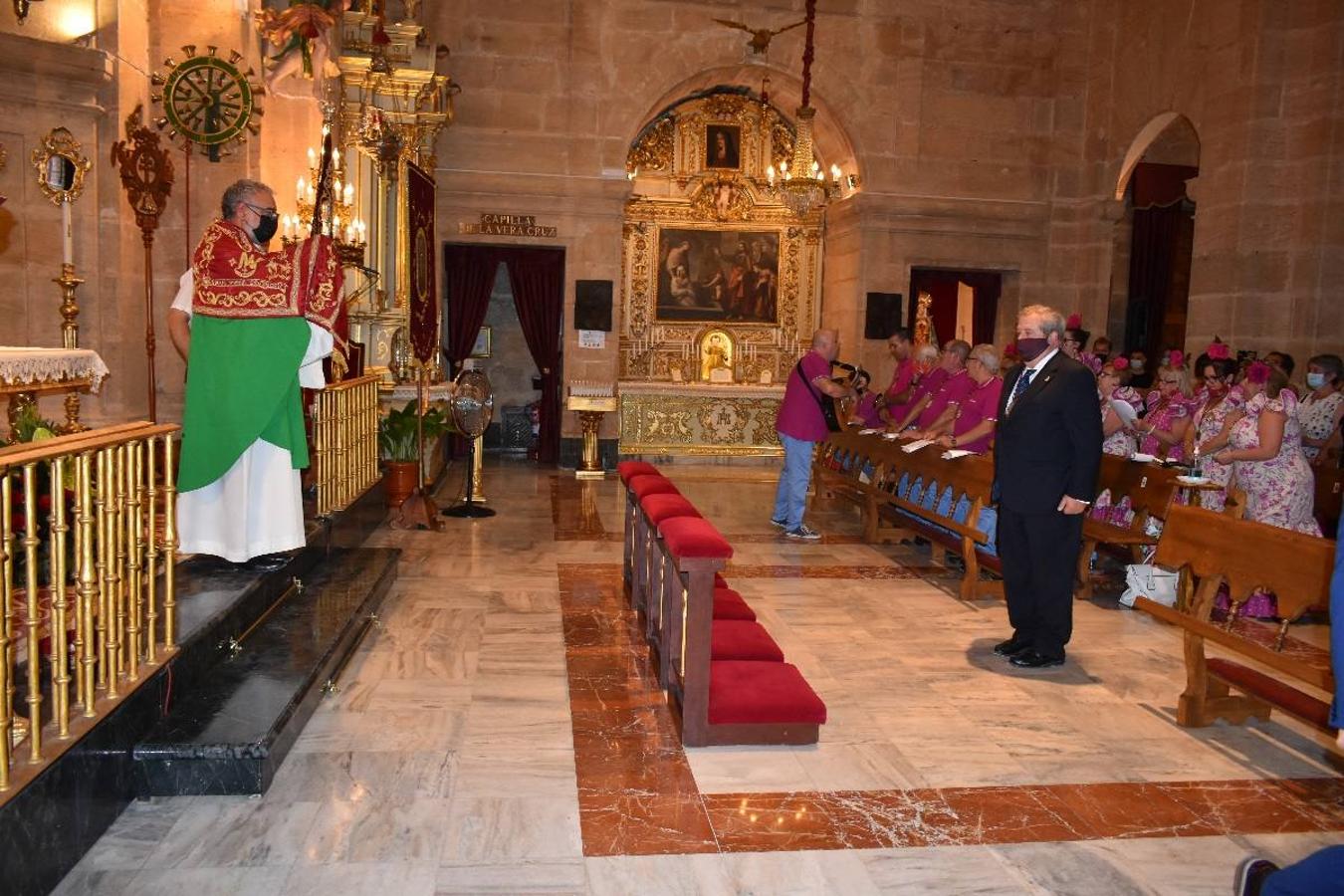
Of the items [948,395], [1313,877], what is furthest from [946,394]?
[1313,877]

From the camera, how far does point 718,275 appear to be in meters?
14.8

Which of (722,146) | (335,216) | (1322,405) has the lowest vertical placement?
(1322,405)

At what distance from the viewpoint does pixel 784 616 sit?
6.02m

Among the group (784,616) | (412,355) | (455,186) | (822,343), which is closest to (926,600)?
(784,616)

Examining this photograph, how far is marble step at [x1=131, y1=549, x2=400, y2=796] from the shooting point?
3361mm

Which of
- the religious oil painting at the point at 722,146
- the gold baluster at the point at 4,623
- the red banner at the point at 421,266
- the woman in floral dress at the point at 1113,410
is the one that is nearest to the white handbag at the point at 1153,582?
the woman in floral dress at the point at 1113,410

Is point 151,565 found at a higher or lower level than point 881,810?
higher

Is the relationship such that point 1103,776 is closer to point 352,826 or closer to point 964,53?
point 352,826

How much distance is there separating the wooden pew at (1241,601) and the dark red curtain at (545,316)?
9.64 meters

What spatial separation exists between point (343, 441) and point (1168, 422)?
6020mm

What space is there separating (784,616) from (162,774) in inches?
139

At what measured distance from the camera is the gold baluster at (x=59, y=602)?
2.73 metres

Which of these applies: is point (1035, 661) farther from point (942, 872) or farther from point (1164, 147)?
point (1164, 147)

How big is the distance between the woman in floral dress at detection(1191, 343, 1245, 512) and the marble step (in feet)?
16.0
